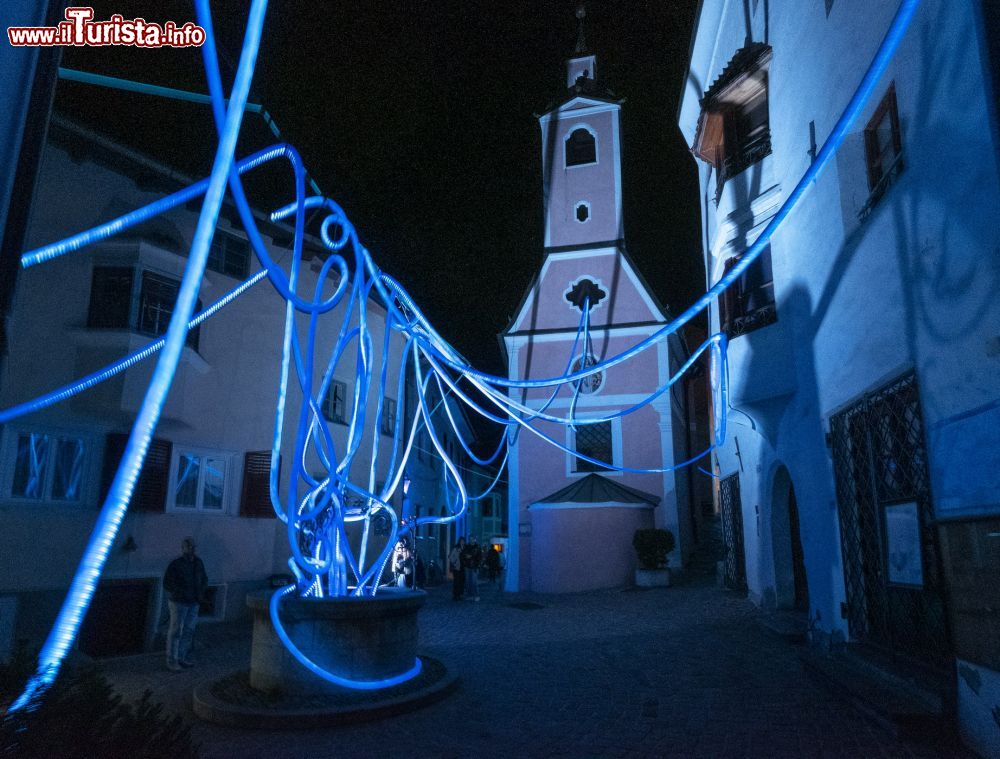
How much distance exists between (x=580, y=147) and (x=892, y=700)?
24082 mm

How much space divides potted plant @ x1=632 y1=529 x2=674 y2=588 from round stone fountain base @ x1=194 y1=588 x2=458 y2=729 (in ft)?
44.5

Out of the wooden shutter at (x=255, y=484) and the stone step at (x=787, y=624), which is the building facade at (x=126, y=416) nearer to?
the wooden shutter at (x=255, y=484)

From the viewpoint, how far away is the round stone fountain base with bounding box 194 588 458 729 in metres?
7.04

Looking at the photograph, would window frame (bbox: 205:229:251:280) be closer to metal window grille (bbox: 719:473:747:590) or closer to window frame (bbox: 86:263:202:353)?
window frame (bbox: 86:263:202:353)

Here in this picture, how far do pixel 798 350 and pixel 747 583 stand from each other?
26.9ft

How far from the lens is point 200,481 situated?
1437 centimetres

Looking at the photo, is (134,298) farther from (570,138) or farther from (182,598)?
(570,138)

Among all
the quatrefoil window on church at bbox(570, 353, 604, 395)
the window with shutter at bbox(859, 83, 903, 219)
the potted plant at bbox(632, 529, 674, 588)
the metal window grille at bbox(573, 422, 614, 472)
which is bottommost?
the potted plant at bbox(632, 529, 674, 588)

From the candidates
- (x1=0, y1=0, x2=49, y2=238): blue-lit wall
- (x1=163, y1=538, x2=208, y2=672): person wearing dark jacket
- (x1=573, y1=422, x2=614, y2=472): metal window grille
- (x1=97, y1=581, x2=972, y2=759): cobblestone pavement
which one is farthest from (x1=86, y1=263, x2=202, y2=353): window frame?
(x1=573, y1=422, x2=614, y2=472): metal window grille

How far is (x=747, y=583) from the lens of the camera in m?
16.8

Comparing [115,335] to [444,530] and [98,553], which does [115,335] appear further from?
[444,530]

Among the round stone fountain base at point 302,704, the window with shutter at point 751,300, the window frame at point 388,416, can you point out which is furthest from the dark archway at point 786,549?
the window frame at point 388,416

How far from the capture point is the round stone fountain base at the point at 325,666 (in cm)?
704

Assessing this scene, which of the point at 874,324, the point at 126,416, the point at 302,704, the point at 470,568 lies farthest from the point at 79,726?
the point at 470,568
